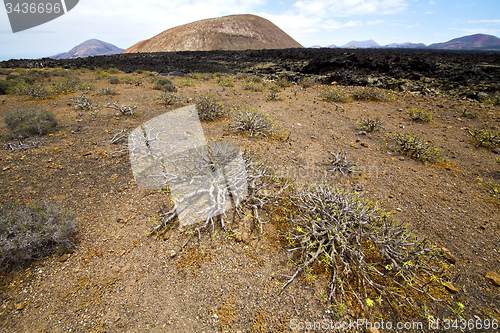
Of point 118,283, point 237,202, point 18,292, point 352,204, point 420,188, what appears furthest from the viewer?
point 420,188

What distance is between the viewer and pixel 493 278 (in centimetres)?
189

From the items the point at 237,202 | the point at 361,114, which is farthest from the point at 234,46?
the point at 237,202

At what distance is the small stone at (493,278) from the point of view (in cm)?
186

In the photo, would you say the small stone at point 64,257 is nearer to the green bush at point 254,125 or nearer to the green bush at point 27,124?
the green bush at point 254,125

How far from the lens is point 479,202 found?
2.86 m

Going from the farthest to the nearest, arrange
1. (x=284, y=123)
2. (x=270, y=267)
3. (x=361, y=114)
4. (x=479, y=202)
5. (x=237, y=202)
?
(x=361, y=114)
(x=284, y=123)
(x=479, y=202)
(x=237, y=202)
(x=270, y=267)

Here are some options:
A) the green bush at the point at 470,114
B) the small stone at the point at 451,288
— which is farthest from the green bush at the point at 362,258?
the green bush at the point at 470,114

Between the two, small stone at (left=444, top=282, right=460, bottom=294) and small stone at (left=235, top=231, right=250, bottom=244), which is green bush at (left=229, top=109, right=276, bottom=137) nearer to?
small stone at (left=235, top=231, right=250, bottom=244)

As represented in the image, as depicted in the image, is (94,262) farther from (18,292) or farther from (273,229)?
(273,229)

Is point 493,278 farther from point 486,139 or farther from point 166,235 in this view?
point 486,139

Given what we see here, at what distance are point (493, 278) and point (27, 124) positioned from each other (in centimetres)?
756

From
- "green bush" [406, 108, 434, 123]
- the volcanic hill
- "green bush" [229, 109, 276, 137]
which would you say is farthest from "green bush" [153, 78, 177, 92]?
the volcanic hill

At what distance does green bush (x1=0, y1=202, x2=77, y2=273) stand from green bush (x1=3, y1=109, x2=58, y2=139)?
116 inches

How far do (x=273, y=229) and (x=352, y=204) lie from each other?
915 millimetres
